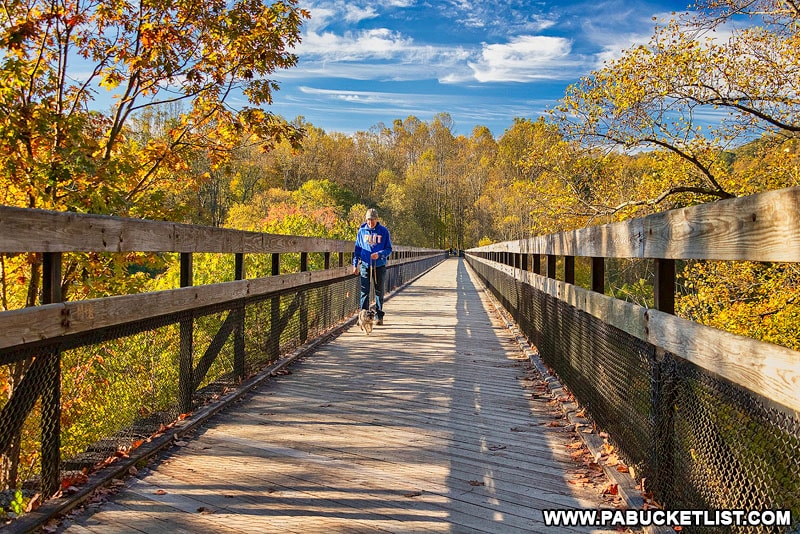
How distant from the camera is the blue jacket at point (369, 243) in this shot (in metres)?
8.96

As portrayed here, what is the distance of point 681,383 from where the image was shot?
2.78m

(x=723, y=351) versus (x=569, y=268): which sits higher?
(x=569, y=268)

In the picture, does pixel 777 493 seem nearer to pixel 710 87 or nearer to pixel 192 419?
pixel 192 419

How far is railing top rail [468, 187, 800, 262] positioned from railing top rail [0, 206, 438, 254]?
8.74 feet

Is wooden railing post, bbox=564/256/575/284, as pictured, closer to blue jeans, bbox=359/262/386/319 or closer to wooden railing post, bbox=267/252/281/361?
wooden railing post, bbox=267/252/281/361

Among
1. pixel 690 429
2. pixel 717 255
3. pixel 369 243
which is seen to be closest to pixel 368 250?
pixel 369 243

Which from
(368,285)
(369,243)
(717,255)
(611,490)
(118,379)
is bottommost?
(611,490)

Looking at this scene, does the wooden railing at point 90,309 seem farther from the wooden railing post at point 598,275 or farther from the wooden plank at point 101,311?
the wooden railing post at point 598,275

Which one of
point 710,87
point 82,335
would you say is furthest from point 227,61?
point 710,87

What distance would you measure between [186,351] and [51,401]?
57.1 inches

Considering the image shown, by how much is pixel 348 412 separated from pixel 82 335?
2080mm

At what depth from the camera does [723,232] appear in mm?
2320

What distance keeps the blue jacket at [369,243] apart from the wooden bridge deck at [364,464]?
9.96 ft

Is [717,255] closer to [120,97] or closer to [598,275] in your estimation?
[598,275]
